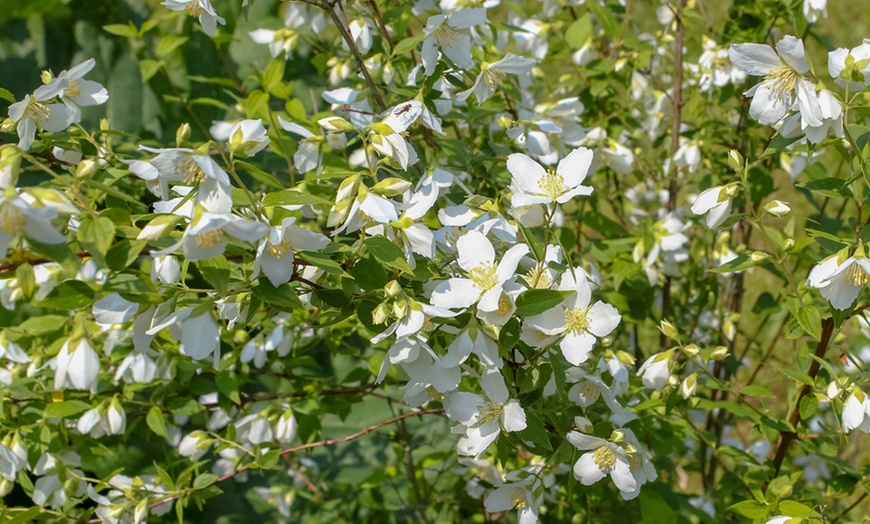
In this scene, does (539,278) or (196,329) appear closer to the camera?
(196,329)

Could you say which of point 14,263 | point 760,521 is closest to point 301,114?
point 14,263

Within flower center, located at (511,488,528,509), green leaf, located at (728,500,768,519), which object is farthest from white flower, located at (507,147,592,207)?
green leaf, located at (728,500,768,519)

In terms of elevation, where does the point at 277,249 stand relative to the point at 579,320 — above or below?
above

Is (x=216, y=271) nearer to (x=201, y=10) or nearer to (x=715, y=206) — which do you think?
(x=201, y=10)

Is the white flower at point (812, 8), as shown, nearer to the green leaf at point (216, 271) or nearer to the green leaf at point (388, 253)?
the green leaf at point (388, 253)

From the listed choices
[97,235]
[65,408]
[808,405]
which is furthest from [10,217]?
[808,405]

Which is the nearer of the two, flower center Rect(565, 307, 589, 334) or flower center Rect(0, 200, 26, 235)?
flower center Rect(0, 200, 26, 235)

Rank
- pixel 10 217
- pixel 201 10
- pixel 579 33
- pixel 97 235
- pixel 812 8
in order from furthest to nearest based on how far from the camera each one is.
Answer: pixel 579 33 < pixel 812 8 < pixel 201 10 < pixel 97 235 < pixel 10 217

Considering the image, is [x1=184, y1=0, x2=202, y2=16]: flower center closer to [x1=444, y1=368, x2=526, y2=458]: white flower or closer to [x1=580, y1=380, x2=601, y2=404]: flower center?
[x1=444, y1=368, x2=526, y2=458]: white flower
